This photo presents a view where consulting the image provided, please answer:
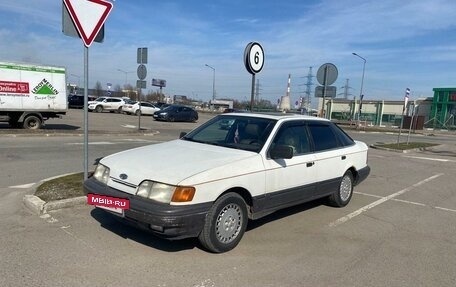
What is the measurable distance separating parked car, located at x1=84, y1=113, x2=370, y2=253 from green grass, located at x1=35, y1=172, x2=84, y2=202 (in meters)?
1.36

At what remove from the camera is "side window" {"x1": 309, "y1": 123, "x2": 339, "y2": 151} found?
637 cm

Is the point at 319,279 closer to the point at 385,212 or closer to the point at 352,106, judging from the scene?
the point at 385,212

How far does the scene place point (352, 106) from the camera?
6688 centimetres

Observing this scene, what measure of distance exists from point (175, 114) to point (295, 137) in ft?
103

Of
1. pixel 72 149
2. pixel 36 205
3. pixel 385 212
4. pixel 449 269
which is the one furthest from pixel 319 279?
pixel 72 149

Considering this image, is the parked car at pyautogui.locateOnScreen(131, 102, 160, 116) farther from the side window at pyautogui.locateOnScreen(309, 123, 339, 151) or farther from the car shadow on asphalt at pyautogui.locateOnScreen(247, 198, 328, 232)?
the side window at pyautogui.locateOnScreen(309, 123, 339, 151)

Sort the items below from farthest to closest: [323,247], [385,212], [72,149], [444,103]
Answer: [444,103] < [72,149] < [385,212] < [323,247]

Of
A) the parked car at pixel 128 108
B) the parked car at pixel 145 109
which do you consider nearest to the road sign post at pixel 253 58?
the parked car at pixel 145 109

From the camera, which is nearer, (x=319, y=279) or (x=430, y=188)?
(x=319, y=279)

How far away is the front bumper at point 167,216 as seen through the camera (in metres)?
4.18

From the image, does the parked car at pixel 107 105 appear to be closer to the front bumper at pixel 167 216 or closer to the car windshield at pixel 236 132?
the car windshield at pixel 236 132

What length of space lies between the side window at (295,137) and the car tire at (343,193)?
51.1 inches

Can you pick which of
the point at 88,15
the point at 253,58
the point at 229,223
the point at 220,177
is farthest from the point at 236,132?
the point at 253,58

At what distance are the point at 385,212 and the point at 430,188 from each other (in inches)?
129
